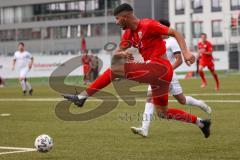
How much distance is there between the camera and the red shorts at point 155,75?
35.9 ft

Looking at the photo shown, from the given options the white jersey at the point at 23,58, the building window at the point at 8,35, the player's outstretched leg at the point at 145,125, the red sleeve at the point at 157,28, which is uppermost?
the red sleeve at the point at 157,28

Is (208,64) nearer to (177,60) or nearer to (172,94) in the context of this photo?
(177,60)

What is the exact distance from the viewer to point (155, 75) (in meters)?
11.1

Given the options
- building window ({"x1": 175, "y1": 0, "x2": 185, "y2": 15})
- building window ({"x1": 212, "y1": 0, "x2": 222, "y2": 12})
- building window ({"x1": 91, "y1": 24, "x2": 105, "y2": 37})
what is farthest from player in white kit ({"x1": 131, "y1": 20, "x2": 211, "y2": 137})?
building window ({"x1": 91, "y1": 24, "x2": 105, "y2": 37})

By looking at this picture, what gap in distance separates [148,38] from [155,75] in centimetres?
68

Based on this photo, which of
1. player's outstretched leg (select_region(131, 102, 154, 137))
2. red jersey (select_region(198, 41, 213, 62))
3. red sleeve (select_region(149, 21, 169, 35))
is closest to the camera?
red sleeve (select_region(149, 21, 169, 35))

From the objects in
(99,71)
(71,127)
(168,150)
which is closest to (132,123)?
(71,127)

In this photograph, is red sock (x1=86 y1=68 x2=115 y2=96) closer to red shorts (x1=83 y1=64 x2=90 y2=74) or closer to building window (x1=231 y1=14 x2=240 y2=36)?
red shorts (x1=83 y1=64 x2=90 y2=74)

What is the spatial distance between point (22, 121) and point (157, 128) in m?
4.02

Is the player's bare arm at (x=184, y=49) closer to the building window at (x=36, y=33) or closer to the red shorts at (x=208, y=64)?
the red shorts at (x=208, y=64)

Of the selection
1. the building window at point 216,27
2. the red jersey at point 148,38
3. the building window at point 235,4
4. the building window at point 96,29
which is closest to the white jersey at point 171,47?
the red jersey at point 148,38

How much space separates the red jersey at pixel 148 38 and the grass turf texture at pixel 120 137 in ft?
4.98

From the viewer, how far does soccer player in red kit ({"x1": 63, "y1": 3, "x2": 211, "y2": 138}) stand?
34.8 ft

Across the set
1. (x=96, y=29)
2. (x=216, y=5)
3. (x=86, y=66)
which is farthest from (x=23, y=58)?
(x=96, y=29)
